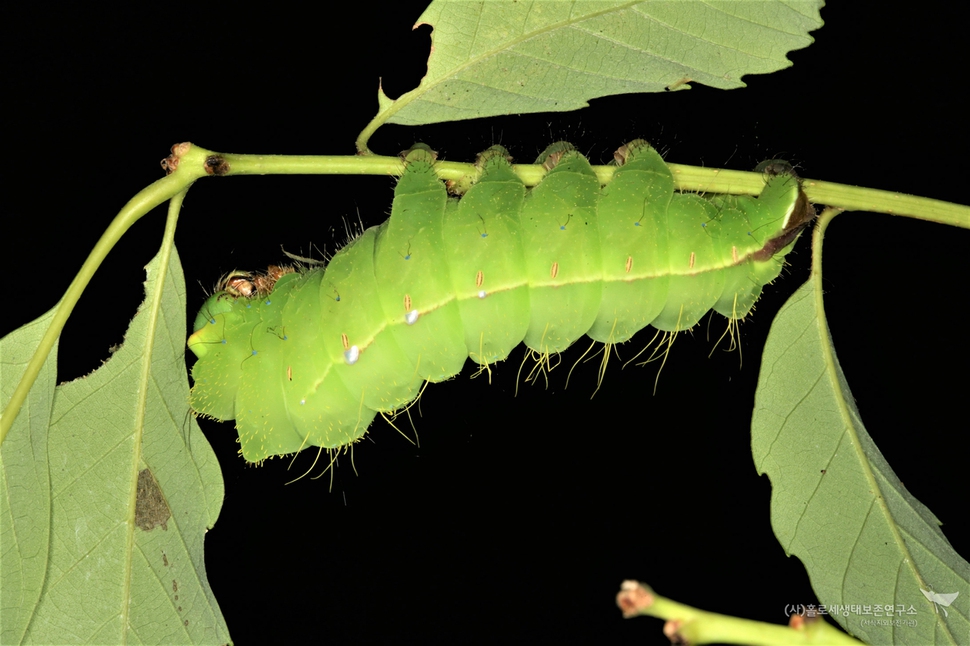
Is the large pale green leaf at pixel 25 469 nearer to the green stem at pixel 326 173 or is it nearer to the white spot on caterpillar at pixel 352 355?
the green stem at pixel 326 173

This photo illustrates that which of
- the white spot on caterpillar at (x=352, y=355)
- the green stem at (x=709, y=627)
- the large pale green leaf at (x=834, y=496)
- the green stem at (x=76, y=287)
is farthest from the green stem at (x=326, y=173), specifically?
the green stem at (x=709, y=627)

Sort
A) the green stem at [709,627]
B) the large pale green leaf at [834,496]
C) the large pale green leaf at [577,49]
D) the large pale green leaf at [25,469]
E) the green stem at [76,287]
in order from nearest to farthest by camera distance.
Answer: the green stem at [709,627] → the green stem at [76,287] → the large pale green leaf at [25,469] → the large pale green leaf at [577,49] → the large pale green leaf at [834,496]

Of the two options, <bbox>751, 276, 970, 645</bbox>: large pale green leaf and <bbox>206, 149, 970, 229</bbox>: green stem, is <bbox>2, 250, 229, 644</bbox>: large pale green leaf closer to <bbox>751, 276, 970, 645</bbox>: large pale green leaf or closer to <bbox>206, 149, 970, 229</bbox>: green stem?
<bbox>206, 149, 970, 229</bbox>: green stem

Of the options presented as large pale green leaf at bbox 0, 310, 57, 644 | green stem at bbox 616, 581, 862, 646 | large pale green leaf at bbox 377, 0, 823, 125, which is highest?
large pale green leaf at bbox 377, 0, 823, 125

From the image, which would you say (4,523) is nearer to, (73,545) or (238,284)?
(73,545)

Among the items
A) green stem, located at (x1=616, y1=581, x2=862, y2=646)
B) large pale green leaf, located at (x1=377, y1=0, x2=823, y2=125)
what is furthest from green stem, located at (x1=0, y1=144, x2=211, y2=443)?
green stem, located at (x1=616, y1=581, x2=862, y2=646)

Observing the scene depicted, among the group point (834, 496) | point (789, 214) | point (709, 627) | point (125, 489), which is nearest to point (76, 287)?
point (125, 489)
